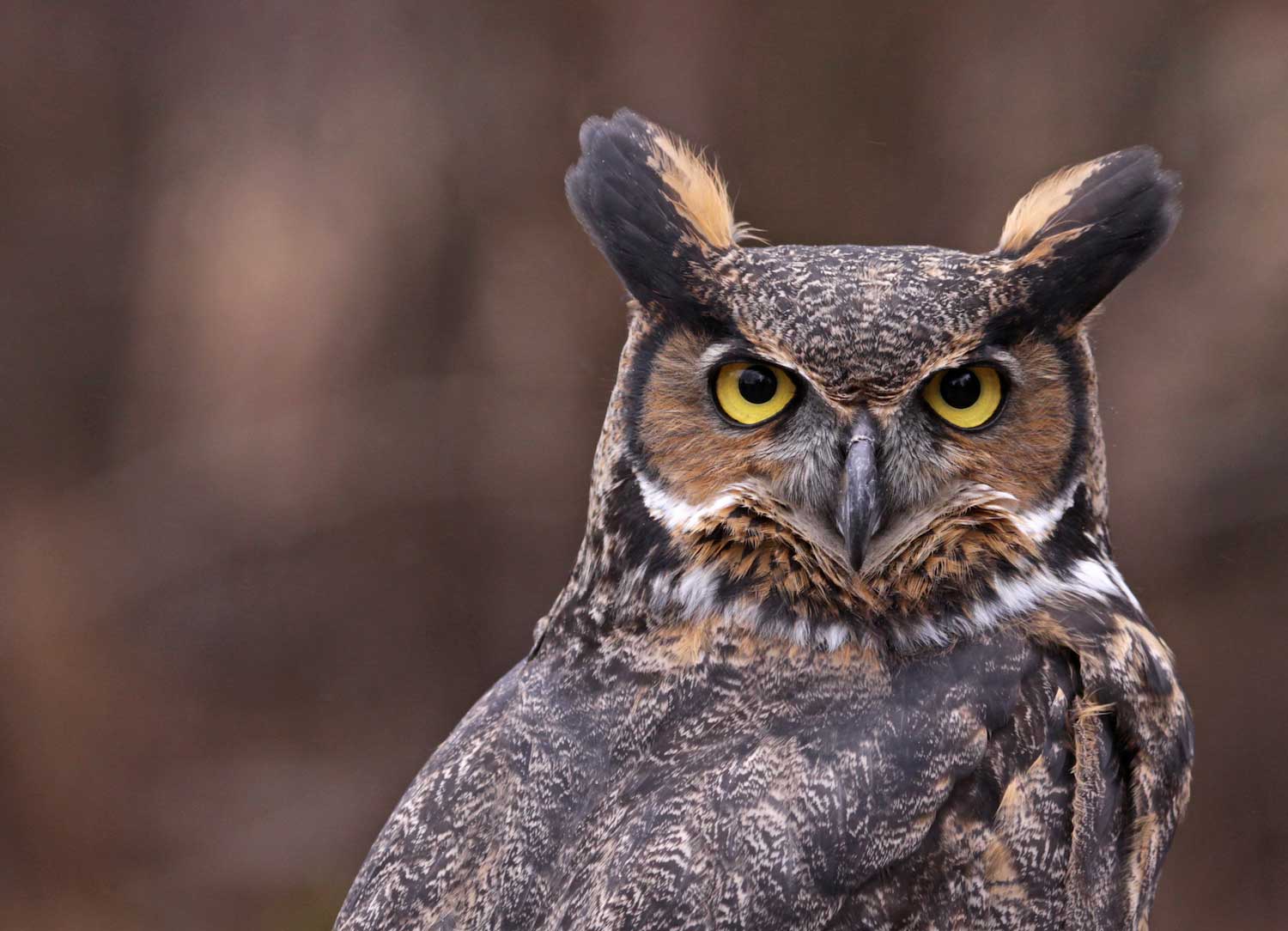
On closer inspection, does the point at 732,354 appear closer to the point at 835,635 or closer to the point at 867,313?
the point at 867,313

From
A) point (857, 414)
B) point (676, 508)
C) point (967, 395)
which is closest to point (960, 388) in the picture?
point (967, 395)

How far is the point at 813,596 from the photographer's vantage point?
5.82 ft

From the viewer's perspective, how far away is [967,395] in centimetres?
174

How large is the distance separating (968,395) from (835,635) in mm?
343

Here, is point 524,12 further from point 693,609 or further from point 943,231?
point 693,609

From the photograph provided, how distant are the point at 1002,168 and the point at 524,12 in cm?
166

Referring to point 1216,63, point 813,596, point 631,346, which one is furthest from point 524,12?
point 813,596

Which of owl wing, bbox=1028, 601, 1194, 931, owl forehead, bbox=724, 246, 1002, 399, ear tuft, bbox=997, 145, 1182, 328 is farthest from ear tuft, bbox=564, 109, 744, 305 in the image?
owl wing, bbox=1028, 601, 1194, 931

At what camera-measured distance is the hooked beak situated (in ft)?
5.40

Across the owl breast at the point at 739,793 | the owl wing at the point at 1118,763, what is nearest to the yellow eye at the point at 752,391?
the owl breast at the point at 739,793

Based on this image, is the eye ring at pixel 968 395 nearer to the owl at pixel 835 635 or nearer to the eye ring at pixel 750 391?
the owl at pixel 835 635

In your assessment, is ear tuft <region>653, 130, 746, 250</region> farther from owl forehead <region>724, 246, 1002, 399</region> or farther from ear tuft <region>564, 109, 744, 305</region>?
owl forehead <region>724, 246, 1002, 399</region>

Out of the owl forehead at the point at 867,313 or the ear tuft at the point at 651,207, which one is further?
the ear tuft at the point at 651,207

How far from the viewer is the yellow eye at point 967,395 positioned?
1726 mm
